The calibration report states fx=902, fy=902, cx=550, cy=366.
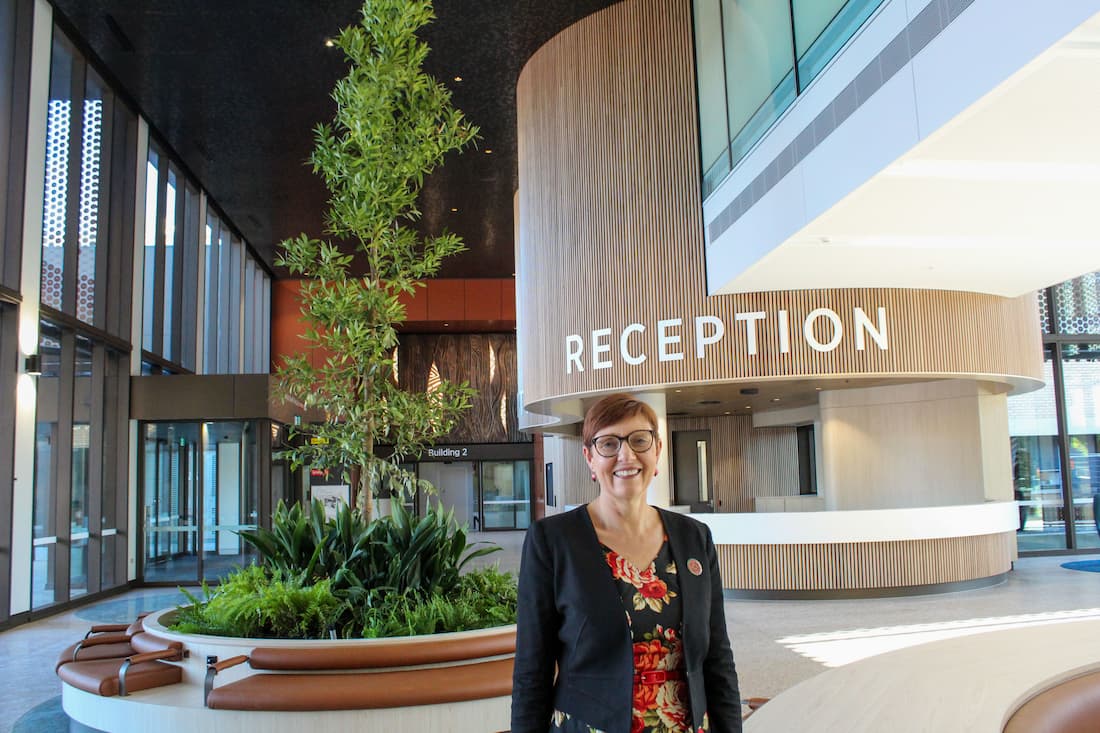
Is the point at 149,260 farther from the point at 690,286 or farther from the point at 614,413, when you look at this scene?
the point at 614,413

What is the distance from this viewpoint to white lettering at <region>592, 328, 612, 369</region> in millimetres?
9930

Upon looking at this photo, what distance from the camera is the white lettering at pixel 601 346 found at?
9930mm

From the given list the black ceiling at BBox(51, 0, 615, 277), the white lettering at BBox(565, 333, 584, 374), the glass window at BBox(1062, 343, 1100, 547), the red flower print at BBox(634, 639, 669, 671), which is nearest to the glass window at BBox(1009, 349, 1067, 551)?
the glass window at BBox(1062, 343, 1100, 547)

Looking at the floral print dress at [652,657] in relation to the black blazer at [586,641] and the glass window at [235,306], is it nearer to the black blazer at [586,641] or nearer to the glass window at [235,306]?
the black blazer at [586,641]

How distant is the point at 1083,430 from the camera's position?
13773mm

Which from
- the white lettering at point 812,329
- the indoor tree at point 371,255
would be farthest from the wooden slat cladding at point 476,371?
the indoor tree at point 371,255

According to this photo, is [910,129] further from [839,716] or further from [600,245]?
[600,245]

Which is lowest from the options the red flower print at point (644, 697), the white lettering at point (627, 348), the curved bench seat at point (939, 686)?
the curved bench seat at point (939, 686)

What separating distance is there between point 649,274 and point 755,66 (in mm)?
2404

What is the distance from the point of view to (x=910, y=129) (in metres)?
5.18

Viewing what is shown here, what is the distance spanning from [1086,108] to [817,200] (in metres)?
1.98

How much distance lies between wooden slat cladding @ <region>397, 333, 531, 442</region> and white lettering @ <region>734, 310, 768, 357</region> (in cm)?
1475

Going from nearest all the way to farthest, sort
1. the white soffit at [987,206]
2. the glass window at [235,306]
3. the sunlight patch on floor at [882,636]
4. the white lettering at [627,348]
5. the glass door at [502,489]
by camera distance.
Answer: the white soffit at [987,206]
the sunlight patch on floor at [882,636]
the white lettering at [627,348]
the glass window at [235,306]
the glass door at [502,489]

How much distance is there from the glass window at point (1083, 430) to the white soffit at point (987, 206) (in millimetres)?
5295
